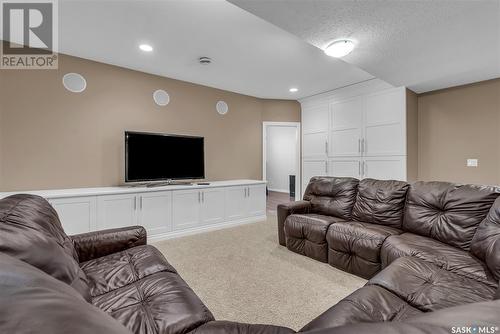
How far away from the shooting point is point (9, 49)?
3.01 metres

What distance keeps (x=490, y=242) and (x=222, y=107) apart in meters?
4.33

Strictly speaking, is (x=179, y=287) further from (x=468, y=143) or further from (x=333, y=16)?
(x=468, y=143)

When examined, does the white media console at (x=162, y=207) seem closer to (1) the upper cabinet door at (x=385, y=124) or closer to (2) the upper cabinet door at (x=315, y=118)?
(2) the upper cabinet door at (x=315, y=118)

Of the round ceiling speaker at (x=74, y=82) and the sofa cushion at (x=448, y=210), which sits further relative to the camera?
the round ceiling speaker at (x=74, y=82)

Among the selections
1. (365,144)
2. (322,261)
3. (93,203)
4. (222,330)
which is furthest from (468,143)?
(93,203)

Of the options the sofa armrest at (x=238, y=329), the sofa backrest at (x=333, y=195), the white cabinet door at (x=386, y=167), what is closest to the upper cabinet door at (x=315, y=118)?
the white cabinet door at (x=386, y=167)

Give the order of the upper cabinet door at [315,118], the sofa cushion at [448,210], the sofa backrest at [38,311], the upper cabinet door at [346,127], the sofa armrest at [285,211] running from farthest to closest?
the upper cabinet door at [315,118] < the upper cabinet door at [346,127] < the sofa armrest at [285,211] < the sofa cushion at [448,210] < the sofa backrest at [38,311]

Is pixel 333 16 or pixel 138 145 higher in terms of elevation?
pixel 333 16

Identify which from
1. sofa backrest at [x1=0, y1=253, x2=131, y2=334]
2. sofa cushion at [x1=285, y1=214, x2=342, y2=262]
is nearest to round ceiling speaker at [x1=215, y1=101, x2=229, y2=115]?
sofa cushion at [x1=285, y1=214, x2=342, y2=262]

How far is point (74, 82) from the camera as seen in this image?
3.38 meters

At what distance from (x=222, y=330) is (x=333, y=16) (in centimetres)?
237

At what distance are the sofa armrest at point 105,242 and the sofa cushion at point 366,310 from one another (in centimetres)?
152

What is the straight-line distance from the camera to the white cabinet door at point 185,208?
147 inches

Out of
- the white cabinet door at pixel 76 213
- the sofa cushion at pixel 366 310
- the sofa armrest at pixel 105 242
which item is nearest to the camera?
the sofa cushion at pixel 366 310
